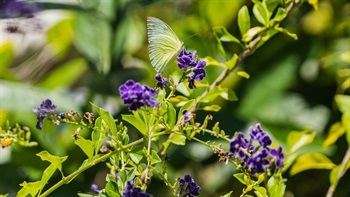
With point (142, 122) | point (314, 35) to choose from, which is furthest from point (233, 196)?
point (142, 122)

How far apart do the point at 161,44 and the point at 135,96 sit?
6.2 inches

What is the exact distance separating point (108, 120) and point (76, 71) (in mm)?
1318

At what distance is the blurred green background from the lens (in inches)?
63.6

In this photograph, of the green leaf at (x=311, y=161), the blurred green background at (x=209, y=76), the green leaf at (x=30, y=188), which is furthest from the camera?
the blurred green background at (x=209, y=76)

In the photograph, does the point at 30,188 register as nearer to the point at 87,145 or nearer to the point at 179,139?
the point at 87,145

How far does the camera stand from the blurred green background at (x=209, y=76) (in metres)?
1.62

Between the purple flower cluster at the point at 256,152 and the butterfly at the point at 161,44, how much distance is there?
0.16 m

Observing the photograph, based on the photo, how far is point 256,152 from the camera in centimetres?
76

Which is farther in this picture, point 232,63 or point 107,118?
point 232,63

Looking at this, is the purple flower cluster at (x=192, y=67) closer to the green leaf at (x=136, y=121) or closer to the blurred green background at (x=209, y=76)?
the green leaf at (x=136, y=121)

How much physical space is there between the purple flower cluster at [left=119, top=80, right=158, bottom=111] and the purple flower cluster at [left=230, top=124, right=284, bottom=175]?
0.10m

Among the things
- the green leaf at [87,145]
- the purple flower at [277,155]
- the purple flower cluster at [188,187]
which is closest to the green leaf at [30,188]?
the green leaf at [87,145]

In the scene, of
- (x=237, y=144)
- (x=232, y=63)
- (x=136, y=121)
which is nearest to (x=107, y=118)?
(x=136, y=121)

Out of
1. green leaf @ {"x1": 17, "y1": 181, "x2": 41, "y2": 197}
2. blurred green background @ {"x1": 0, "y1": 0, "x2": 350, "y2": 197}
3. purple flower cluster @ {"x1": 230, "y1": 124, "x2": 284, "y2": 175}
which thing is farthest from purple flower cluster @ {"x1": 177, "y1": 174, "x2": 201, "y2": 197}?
blurred green background @ {"x1": 0, "y1": 0, "x2": 350, "y2": 197}
